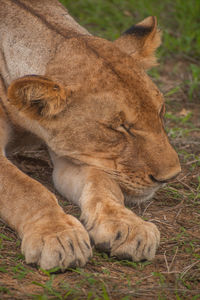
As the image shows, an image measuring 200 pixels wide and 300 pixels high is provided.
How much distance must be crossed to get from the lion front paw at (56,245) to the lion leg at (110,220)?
118mm

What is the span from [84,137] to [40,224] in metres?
0.63

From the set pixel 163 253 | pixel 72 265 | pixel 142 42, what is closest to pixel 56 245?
pixel 72 265

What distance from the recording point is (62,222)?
2.60 metres

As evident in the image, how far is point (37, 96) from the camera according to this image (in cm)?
292

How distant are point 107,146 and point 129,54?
0.68m

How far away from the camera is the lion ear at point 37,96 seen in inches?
112

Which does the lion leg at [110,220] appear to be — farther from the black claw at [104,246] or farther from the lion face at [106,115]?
the lion face at [106,115]

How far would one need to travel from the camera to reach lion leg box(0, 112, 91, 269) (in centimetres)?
244

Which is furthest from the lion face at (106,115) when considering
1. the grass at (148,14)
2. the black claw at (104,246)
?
the grass at (148,14)

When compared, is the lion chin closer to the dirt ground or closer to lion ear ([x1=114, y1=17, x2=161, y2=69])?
the dirt ground

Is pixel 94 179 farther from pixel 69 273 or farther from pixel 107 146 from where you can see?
pixel 69 273

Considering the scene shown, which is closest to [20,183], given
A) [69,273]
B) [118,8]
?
[69,273]

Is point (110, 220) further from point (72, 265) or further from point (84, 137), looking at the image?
point (84, 137)

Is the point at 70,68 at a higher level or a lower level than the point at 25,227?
higher
